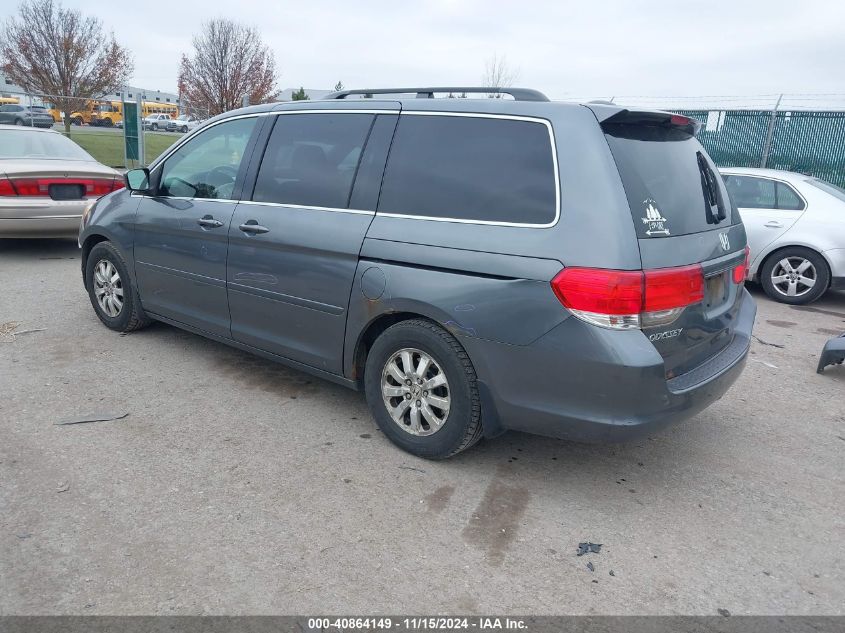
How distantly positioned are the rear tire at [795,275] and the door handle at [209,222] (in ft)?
21.4

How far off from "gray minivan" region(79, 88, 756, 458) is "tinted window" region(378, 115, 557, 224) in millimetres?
10

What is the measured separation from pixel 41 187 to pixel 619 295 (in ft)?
24.7

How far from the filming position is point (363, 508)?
327cm

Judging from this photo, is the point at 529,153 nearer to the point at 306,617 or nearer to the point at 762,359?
the point at 306,617

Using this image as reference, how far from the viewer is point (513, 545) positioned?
3.03 meters

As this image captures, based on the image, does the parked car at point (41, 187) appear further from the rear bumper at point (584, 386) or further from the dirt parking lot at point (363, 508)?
the rear bumper at point (584, 386)

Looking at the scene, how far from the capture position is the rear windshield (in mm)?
3178

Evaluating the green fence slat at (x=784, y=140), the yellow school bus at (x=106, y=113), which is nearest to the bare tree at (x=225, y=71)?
the yellow school bus at (x=106, y=113)

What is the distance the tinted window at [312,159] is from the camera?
4.00m

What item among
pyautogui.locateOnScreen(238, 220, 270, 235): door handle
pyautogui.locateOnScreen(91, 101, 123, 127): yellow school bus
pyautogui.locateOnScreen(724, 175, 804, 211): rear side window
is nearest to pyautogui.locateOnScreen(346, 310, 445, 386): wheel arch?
pyautogui.locateOnScreen(238, 220, 270, 235): door handle

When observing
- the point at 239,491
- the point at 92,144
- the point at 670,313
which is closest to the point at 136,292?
the point at 239,491

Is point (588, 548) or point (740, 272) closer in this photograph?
point (588, 548)

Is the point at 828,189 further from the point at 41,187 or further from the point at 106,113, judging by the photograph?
the point at 106,113

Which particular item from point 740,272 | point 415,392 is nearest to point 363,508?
point 415,392
